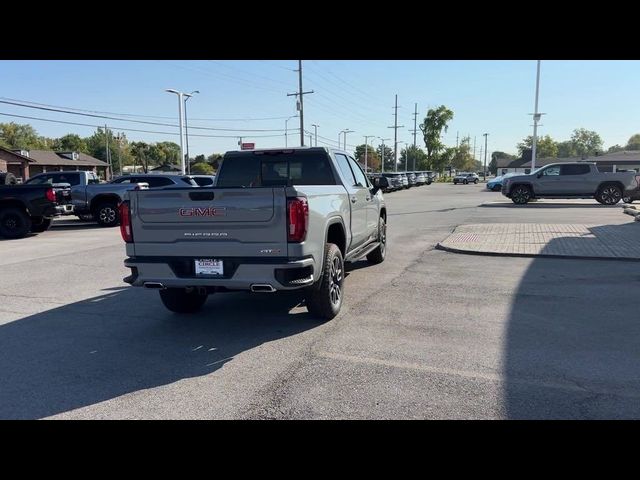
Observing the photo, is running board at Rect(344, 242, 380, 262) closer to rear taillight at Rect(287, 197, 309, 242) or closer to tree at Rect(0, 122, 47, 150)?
rear taillight at Rect(287, 197, 309, 242)

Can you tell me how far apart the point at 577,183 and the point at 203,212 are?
22.0m

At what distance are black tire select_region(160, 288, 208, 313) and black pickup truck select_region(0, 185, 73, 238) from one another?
10.4 m

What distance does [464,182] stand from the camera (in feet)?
220

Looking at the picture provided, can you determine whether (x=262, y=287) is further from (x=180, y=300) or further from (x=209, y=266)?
(x=180, y=300)

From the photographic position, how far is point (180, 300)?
6086 mm

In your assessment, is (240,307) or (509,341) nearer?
(509,341)

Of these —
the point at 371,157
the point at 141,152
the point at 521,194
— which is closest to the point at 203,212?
the point at 521,194

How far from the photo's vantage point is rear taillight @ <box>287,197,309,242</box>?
185 inches

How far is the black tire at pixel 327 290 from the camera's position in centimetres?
544
